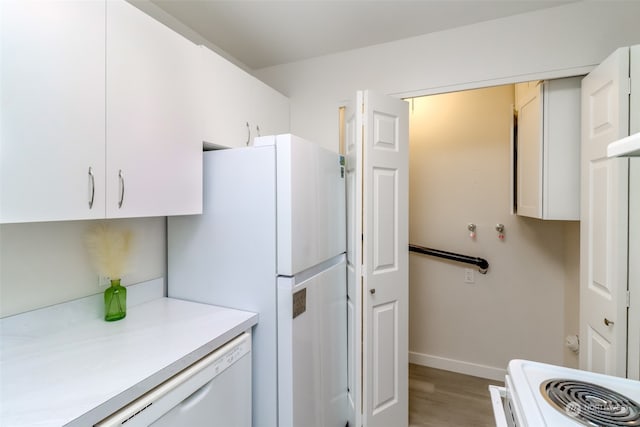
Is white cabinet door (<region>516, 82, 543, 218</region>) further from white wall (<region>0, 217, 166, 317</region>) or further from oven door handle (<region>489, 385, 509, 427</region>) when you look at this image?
white wall (<region>0, 217, 166, 317</region>)

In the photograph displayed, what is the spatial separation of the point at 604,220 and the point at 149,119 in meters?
2.05

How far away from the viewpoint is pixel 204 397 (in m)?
1.06

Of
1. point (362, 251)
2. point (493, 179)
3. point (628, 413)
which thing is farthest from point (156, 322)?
point (493, 179)

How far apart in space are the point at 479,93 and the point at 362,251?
1.87m

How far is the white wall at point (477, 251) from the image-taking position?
232 centimetres

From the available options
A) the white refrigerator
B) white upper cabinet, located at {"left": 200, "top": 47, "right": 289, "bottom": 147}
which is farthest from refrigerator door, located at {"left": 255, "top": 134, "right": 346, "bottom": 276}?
white upper cabinet, located at {"left": 200, "top": 47, "right": 289, "bottom": 147}

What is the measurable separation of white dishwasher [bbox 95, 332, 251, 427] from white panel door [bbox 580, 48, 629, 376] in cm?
158

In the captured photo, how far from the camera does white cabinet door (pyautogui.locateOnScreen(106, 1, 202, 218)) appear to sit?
1.09 m

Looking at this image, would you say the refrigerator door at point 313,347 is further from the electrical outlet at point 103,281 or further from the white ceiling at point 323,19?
the white ceiling at point 323,19

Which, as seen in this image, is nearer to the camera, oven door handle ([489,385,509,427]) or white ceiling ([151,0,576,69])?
oven door handle ([489,385,509,427])

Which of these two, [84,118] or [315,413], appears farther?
[315,413]

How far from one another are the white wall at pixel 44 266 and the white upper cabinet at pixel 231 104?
2.23 feet

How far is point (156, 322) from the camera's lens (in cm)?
127

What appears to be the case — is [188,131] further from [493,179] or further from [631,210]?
[493,179]
